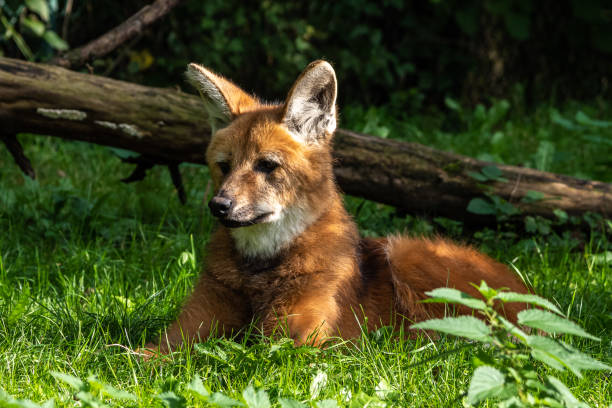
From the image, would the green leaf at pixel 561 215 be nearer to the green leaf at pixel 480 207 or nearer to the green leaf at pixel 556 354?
the green leaf at pixel 480 207

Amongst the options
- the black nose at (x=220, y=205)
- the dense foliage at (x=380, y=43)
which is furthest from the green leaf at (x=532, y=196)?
the dense foliage at (x=380, y=43)

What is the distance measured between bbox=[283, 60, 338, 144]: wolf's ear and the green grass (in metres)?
0.88

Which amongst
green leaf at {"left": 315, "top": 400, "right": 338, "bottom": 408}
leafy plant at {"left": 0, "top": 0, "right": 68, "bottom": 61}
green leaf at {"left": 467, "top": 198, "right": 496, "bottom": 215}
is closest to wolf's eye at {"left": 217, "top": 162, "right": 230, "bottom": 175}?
green leaf at {"left": 315, "top": 400, "right": 338, "bottom": 408}

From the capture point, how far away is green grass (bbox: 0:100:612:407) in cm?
227

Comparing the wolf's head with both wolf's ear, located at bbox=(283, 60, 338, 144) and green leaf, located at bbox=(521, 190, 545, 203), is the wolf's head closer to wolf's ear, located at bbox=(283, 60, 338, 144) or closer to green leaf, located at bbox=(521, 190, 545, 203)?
wolf's ear, located at bbox=(283, 60, 338, 144)

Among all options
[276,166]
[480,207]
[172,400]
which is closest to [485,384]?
[172,400]

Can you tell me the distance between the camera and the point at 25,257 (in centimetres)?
370

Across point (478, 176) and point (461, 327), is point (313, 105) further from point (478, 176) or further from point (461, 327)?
point (478, 176)

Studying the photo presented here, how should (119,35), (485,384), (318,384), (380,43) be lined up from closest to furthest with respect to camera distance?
(485,384) → (318,384) → (119,35) → (380,43)

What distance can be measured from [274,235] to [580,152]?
170 inches

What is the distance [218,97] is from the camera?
2943 millimetres

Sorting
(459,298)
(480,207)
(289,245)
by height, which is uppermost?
(459,298)

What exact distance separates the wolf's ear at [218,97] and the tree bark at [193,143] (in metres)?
0.97

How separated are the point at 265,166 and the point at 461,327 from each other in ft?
3.94
